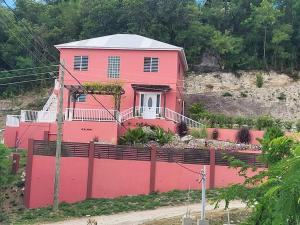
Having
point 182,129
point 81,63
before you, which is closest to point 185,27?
point 81,63

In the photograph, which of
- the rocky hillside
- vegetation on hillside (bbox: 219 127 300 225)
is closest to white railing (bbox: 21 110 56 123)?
the rocky hillside

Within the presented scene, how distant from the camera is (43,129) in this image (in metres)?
33.5

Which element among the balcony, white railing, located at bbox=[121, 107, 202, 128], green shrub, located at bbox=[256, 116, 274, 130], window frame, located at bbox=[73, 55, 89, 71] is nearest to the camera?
the balcony

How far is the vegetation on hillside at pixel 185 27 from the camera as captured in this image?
50.4 metres

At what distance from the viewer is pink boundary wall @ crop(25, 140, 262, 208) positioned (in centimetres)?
2530

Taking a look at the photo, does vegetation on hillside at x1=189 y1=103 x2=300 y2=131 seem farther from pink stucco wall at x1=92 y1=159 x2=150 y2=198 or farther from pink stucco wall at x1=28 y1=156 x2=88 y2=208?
pink stucco wall at x1=28 y1=156 x2=88 y2=208

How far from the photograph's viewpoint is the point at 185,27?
2039 inches

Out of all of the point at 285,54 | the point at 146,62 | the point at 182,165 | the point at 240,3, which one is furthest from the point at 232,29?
the point at 182,165

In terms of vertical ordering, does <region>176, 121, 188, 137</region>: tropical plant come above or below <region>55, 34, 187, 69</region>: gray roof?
below

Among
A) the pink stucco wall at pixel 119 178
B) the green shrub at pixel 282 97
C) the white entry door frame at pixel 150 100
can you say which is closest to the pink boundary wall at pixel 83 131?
the white entry door frame at pixel 150 100

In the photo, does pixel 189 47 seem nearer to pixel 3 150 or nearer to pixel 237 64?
pixel 237 64

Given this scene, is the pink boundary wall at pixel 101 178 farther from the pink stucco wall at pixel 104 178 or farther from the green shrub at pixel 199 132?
the green shrub at pixel 199 132

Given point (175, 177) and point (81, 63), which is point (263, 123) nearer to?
point (175, 177)

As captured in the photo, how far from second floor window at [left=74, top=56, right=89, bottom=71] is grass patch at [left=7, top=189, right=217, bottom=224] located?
14260mm
